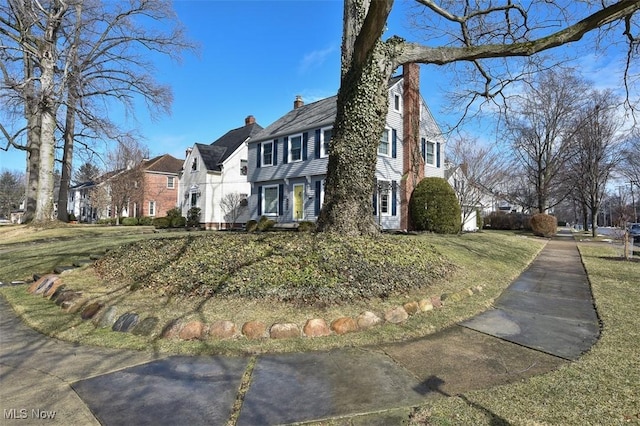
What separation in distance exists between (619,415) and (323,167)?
17459 mm

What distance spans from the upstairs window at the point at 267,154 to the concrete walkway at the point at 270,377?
19.1m

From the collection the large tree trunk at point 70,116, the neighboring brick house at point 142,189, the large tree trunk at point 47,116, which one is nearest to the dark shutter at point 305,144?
the large tree trunk at point 70,116

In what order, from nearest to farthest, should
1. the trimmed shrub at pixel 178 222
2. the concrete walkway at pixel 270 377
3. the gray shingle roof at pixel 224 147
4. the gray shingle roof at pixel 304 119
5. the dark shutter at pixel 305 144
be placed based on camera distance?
the concrete walkway at pixel 270 377, the gray shingle roof at pixel 304 119, the dark shutter at pixel 305 144, the trimmed shrub at pixel 178 222, the gray shingle roof at pixel 224 147

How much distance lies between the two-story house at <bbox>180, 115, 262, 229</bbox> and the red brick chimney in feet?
38.8

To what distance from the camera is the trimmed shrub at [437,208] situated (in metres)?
16.1

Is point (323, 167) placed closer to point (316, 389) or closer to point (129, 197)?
point (316, 389)

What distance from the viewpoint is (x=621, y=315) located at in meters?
4.96

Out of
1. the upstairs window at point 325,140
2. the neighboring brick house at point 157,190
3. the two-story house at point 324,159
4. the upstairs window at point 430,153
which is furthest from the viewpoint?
the neighboring brick house at point 157,190

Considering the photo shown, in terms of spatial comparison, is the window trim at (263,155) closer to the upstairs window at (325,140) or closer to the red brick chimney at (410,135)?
the upstairs window at (325,140)

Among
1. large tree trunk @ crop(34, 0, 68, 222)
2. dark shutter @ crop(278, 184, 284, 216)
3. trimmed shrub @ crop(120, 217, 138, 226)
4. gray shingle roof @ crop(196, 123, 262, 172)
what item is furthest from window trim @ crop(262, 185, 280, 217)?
trimmed shrub @ crop(120, 217, 138, 226)

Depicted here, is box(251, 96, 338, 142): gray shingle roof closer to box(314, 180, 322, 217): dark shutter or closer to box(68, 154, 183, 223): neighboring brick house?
box(314, 180, 322, 217): dark shutter

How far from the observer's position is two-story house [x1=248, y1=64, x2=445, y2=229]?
19.3 m

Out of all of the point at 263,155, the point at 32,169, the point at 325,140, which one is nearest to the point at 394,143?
the point at 325,140

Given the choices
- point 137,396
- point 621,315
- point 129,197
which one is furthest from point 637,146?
point 129,197
